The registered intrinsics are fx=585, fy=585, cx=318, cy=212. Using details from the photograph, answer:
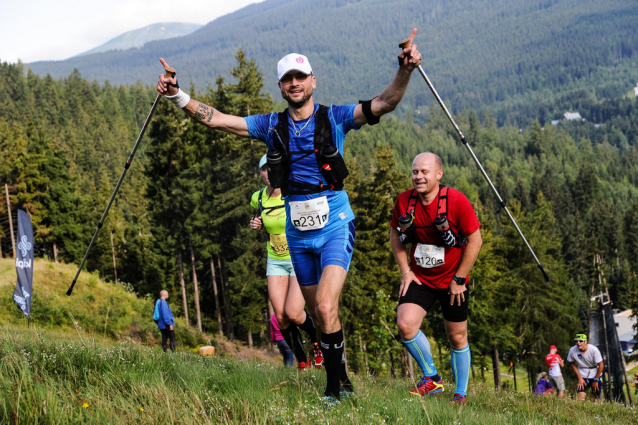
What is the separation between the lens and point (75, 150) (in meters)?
119

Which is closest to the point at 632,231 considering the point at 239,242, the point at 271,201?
the point at 239,242

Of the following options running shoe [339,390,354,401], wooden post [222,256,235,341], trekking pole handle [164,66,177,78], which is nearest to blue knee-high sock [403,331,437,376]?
running shoe [339,390,354,401]

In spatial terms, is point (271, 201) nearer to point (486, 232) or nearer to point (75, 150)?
point (486, 232)

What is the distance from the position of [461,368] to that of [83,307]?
24.4 metres

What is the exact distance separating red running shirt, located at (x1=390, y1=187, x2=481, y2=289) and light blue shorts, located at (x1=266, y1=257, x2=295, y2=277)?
2299 mm

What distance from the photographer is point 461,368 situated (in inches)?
271

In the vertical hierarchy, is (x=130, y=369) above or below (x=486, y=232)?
above

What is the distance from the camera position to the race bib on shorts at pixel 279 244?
8766mm

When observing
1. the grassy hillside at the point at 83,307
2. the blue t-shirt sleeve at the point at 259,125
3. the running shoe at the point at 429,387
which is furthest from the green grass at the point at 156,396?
the grassy hillside at the point at 83,307

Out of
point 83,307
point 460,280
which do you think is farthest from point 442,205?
point 83,307

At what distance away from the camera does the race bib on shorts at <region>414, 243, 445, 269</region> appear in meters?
6.66

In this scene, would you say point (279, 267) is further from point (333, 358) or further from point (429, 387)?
point (333, 358)

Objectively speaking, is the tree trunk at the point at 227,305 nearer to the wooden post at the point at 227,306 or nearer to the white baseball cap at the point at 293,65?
the wooden post at the point at 227,306

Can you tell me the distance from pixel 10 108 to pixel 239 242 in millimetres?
132842
